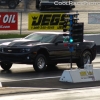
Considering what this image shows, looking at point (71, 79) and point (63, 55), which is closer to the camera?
point (71, 79)

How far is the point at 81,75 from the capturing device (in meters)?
18.0

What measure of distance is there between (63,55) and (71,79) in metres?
4.18

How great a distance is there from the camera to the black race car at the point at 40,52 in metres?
20.4

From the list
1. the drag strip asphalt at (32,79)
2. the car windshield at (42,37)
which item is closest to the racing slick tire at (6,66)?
the drag strip asphalt at (32,79)

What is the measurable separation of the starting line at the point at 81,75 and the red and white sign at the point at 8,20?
41.0 ft

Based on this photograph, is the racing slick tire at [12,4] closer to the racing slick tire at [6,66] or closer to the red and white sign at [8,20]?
the red and white sign at [8,20]

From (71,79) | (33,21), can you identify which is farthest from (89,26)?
(71,79)

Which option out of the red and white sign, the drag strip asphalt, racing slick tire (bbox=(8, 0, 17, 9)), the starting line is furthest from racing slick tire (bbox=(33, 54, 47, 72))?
racing slick tire (bbox=(8, 0, 17, 9))

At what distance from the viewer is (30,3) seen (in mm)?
48875

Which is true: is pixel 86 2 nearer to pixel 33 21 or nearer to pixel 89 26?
pixel 89 26

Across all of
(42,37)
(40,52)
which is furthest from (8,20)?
(40,52)

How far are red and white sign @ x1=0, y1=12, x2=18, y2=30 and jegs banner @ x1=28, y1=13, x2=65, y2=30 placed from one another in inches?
37.0

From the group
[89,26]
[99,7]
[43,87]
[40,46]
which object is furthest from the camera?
[99,7]

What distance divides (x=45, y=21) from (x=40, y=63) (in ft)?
34.8
